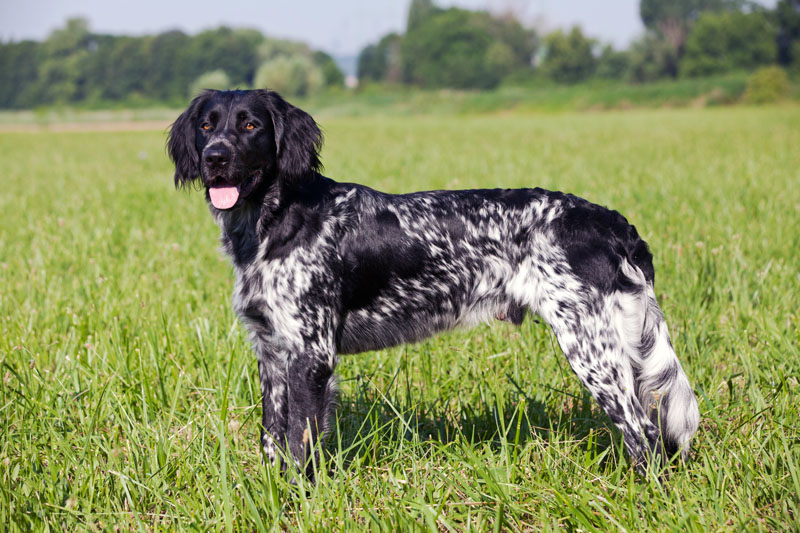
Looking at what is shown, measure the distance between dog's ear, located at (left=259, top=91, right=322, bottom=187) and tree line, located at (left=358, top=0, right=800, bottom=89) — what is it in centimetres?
7110

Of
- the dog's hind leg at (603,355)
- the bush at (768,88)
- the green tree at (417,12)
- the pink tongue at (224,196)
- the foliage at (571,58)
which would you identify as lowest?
the dog's hind leg at (603,355)

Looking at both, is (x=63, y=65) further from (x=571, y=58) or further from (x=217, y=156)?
(x=217, y=156)

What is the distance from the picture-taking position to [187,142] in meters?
3.15

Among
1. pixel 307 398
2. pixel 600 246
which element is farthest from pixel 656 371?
pixel 307 398

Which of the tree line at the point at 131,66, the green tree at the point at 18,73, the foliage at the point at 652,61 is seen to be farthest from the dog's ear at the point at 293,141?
the green tree at the point at 18,73

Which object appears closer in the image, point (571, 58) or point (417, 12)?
point (571, 58)

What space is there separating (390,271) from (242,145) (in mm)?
874

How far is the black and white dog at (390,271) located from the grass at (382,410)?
0.65ft

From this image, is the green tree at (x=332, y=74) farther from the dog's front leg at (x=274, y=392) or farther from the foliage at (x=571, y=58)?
the dog's front leg at (x=274, y=392)

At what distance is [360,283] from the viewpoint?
9.60 feet

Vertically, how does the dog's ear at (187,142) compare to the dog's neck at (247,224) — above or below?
above

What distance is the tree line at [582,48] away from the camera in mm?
68312

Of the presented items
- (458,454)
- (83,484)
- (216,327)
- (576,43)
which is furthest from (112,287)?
(576,43)

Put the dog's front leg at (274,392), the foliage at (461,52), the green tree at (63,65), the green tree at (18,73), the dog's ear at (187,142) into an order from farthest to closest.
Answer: the green tree at (18,73) < the green tree at (63,65) < the foliage at (461,52) < the dog's ear at (187,142) < the dog's front leg at (274,392)
